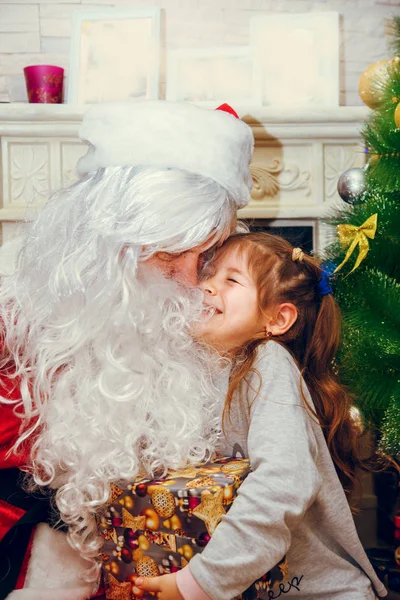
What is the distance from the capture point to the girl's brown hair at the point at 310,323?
4.53 ft

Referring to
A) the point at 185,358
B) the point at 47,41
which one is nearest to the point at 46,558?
the point at 185,358

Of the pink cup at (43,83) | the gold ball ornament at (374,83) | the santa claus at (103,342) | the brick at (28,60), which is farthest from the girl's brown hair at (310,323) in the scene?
the brick at (28,60)

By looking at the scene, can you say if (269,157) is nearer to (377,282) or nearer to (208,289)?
(377,282)

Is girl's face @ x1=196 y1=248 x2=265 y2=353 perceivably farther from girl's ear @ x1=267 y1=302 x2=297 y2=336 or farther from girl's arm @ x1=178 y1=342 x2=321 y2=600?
girl's arm @ x1=178 y1=342 x2=321 y2=600

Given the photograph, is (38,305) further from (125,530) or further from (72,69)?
(72,69)

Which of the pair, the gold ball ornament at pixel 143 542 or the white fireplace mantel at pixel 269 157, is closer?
the gold ball ornament at pixel 143 542

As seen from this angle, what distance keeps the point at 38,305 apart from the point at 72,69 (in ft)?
4.44

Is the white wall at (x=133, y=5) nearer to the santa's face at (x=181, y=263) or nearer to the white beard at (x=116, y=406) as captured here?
the santa's face at (x=181, y=263)

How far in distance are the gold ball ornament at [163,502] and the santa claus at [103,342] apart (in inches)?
3.1

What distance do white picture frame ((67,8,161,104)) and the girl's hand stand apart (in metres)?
1.65

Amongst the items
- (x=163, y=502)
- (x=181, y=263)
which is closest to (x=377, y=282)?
(x=181, y=263)

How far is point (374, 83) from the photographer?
1.69 meters

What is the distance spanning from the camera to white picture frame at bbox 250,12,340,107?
7.58 feet

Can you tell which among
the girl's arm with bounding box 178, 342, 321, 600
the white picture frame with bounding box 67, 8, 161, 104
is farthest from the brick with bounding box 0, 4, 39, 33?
the girl's arm with bounding box 178, 342, 321, 600
